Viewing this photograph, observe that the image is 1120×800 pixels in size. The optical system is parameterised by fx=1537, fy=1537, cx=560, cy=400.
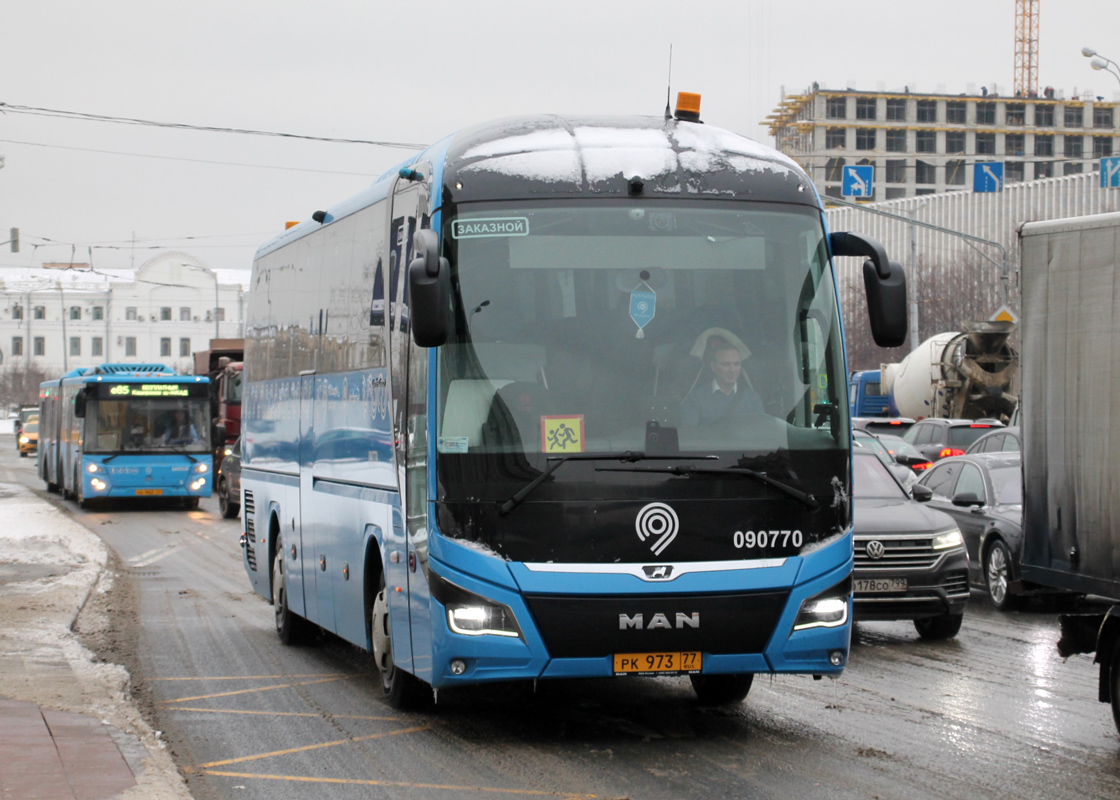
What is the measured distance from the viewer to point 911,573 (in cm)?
1253

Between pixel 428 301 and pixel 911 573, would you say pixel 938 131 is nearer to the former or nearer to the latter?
pixel 911 573

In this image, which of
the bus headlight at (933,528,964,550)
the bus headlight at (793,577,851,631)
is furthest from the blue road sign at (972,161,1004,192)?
the bus headlight at (793,577,851,631)

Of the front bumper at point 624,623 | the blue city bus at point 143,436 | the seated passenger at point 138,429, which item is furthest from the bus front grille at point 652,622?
the seated passenger at point 138,429

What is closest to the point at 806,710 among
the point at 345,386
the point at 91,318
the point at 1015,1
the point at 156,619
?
Answer: the point at 345,386

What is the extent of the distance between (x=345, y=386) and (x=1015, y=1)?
156 metres

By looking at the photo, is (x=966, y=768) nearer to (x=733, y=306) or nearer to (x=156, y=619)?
(x=733, y=306)

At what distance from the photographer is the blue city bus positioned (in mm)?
33062

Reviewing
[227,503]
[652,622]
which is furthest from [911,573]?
[227,503]

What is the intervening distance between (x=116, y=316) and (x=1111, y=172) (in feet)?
308

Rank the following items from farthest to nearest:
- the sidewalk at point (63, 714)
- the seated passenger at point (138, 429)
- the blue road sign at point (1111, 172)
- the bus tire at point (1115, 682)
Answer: the blue road sign at point (1111, 172)
the seated passenger at point (138, 429)
the bus tire at point (1115, 682)
the sidewalk at point (63, 714)

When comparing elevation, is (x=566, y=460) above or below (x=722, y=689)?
above

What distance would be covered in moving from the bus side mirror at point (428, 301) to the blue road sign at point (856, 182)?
101ft

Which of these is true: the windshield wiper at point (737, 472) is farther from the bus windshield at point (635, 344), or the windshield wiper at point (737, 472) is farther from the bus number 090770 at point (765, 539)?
the bus number 090770 at point (765, 539)

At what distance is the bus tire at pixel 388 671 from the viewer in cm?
893
